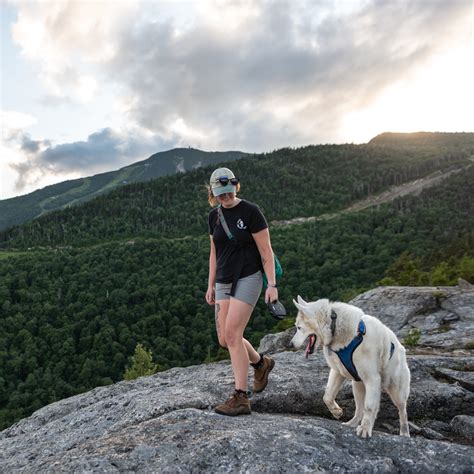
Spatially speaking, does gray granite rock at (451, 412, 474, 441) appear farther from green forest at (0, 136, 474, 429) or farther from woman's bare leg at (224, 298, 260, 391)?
green forest at (0, 136, 474, 429)

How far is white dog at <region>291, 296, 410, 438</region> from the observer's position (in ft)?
18.0

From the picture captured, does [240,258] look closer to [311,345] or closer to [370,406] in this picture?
[311,345]

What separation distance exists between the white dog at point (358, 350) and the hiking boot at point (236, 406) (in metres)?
1.21

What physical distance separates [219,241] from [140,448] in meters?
3.00

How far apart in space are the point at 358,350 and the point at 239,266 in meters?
2.05

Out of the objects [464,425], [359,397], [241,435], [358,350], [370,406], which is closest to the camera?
[241,435]

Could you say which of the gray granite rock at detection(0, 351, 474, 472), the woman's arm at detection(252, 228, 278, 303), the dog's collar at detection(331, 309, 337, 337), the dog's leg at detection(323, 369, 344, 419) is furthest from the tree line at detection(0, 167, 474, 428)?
the woman's arm at detection(252, 228, 278, 303)

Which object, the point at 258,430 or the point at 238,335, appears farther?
the point at 238,335

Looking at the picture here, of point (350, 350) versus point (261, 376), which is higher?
point (350, 350)

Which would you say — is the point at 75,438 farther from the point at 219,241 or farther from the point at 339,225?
the point at 339,225

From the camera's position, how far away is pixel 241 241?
5980 mm

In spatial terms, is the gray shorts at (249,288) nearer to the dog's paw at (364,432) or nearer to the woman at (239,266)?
the woman at (239,266)

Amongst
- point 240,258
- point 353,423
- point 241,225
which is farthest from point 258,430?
point 241,225

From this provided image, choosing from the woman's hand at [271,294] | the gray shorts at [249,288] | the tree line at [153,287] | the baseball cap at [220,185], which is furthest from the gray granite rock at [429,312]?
the tree line at [153,287]
